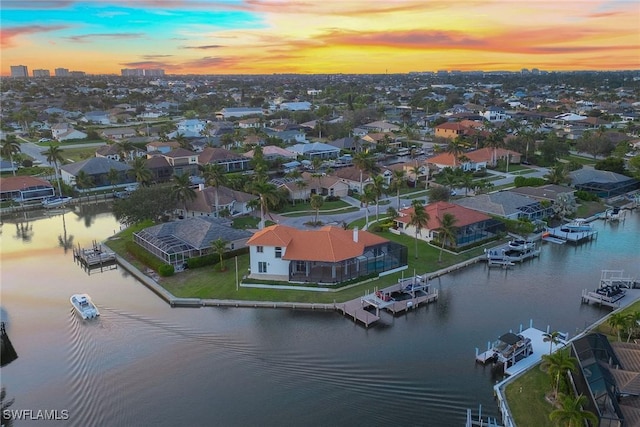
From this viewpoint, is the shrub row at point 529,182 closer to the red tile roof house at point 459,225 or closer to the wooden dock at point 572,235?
the wooden dock at point 572,235

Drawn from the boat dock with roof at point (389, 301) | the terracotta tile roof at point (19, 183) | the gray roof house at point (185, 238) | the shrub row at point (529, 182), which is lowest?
the boat dock with roof at point (389, 301)

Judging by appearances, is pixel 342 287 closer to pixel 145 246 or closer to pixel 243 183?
pixel 145 246

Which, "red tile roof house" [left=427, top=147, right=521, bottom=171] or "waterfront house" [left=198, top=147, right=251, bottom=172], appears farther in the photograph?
"waterfront house" [left=198, top=147, right=251, bottom=172]

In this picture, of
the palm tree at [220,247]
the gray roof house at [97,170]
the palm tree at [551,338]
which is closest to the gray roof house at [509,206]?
the palm tree at [551,338]

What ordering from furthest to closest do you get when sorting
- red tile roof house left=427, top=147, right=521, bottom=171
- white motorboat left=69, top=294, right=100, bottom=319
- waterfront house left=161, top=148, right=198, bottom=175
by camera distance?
waterfront house left=161, top=148, right=198, bottom=175
red tile roof house left=427, top=147, right=521, bottom=171
white motorboat left=69, top=294, right=100, bottom=319

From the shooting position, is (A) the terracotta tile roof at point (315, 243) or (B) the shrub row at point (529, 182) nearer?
(A) the terracotta tile roof at point (315, 243)

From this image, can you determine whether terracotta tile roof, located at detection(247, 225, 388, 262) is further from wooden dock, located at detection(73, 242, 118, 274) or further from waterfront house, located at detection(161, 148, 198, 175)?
waterfront house, located at detection(161, 148, 198, 175)

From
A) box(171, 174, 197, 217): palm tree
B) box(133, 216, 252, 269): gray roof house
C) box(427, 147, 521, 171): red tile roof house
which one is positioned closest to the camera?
box(133, 216, 252, 269): gray roof house

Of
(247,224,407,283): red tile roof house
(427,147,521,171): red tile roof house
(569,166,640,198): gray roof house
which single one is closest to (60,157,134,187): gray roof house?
(247,224,407,283): red tile roof house

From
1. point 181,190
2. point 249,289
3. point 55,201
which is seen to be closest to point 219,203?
point 181,190
